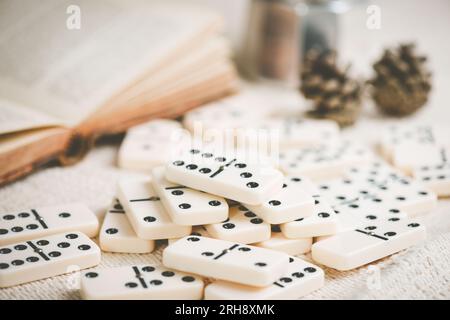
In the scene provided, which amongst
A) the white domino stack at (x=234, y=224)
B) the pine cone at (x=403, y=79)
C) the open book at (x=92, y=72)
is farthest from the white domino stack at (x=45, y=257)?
the pine cone at (x=403, y=79)

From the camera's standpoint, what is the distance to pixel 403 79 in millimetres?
1903

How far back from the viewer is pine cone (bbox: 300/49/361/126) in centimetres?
186

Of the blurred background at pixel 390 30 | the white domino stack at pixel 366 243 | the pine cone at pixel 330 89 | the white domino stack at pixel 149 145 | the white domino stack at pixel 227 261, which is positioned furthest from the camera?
the blurred background at pixel 390 30

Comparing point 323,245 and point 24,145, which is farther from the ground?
point 24,145

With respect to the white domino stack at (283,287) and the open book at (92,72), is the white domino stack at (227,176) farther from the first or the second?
the open book at (92,72)

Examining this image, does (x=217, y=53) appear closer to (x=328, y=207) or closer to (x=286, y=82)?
(x=286, y=82)

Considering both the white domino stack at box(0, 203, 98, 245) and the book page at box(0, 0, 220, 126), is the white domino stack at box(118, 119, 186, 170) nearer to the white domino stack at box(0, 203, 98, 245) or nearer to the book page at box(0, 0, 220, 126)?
the book page at box(0, 0, 220, 126)

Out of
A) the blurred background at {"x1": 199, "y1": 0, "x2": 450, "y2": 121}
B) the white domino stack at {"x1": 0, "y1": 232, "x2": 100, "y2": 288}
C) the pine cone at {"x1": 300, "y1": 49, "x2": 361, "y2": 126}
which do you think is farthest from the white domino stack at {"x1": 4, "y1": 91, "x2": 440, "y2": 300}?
the blurred background at {"x1": 199, "y1": 0, "x2": 450, "y2": 121}

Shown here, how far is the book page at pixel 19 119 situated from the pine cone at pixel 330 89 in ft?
2.61

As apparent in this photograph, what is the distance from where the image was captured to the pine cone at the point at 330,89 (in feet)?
6.10

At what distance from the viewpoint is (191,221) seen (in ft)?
3.65

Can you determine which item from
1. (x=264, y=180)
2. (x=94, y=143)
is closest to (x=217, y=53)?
(x=94, y=143)

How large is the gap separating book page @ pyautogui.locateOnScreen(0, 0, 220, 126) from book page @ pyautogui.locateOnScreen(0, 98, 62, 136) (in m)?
0.04
